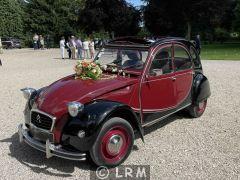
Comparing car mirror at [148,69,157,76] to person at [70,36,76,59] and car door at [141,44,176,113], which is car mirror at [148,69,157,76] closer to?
car door at [141,44,176,113]

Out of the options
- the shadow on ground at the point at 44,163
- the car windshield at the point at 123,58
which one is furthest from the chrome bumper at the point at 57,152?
the car windshield at the point at 123,58

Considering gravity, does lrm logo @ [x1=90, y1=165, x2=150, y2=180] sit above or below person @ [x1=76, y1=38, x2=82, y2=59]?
below

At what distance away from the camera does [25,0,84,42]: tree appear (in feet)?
169

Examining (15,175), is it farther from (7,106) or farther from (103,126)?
(7,106)

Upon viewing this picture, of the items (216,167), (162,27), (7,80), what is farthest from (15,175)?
(162,27)

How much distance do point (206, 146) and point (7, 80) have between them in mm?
10596

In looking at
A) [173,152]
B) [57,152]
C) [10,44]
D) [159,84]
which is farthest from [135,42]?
[10,44]

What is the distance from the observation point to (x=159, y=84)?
20.3ft

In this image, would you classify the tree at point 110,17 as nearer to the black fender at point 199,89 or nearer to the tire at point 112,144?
the black fender at point 199,89

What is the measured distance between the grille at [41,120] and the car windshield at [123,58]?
185cm

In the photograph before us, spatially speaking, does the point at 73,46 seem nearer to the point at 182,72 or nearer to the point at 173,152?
the point at 182,72

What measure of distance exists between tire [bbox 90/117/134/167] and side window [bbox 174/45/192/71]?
221 cm

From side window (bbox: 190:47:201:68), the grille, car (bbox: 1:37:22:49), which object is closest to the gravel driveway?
the grille

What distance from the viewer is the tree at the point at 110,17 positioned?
47500mm
